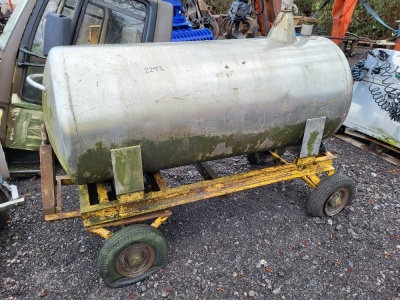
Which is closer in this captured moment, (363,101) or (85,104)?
(85,104)

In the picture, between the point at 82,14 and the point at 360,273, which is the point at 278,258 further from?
the point at 82,14

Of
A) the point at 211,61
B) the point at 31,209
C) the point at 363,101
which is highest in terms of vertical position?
Result: the point at 211,61

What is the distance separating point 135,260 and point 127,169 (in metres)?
0.69

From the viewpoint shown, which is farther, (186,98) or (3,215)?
(3,215)

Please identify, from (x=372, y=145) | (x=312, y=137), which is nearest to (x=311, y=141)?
(x=312, y=137)

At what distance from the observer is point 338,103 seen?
2.56m

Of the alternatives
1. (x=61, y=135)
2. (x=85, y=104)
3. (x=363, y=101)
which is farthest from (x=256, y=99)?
(x=363, y=101)

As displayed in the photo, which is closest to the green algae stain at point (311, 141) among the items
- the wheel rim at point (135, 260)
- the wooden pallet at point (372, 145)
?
the wheel rim at point (135, 260)

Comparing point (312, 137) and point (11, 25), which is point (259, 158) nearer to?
point (312, 137)

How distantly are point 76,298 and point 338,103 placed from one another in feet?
7.63

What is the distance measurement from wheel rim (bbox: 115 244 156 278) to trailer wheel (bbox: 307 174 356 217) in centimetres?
145

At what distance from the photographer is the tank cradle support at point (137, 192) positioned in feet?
7.23

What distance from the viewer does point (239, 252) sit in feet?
8.80

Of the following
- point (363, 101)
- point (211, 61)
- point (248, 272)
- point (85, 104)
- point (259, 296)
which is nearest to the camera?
point (85, 104)
